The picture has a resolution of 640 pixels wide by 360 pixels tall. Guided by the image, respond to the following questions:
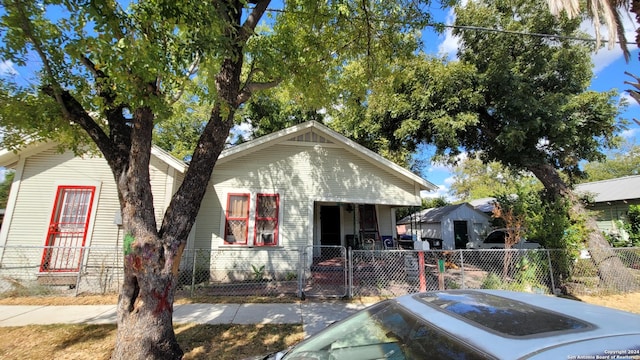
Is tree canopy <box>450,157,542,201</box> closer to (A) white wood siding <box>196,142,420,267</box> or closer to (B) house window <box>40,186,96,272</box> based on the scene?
(A) white wood siding <box>196,142,420,267</box>

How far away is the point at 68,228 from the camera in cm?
817

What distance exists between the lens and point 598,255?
8.63 metres

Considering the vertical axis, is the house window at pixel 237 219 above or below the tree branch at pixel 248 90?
below

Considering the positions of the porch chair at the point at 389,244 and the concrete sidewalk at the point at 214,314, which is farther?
the porch chair at the point at 389,244

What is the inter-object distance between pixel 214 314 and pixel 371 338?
15.9 ft

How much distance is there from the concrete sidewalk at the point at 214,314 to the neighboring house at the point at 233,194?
1709 millimetres

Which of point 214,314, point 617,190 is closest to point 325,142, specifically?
point 214,314

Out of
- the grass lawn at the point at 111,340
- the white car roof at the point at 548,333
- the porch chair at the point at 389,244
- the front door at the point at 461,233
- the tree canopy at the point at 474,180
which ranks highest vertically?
the tree canopy at the point at 474,180

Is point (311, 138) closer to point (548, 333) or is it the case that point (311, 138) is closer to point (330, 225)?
point (330, 225)

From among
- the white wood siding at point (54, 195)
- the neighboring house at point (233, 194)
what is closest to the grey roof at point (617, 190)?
the neighboring house at point (233, 194)

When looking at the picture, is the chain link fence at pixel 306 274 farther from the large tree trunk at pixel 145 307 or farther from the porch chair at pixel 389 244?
the large tree trunk at pixel 145 307

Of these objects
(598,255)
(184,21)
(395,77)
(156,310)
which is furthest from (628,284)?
(184,21)

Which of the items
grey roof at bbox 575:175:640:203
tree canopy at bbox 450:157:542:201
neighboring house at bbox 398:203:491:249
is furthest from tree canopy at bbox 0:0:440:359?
tree canopy at bbox 450:157:542:201

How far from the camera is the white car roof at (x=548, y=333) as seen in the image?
3.91ft
